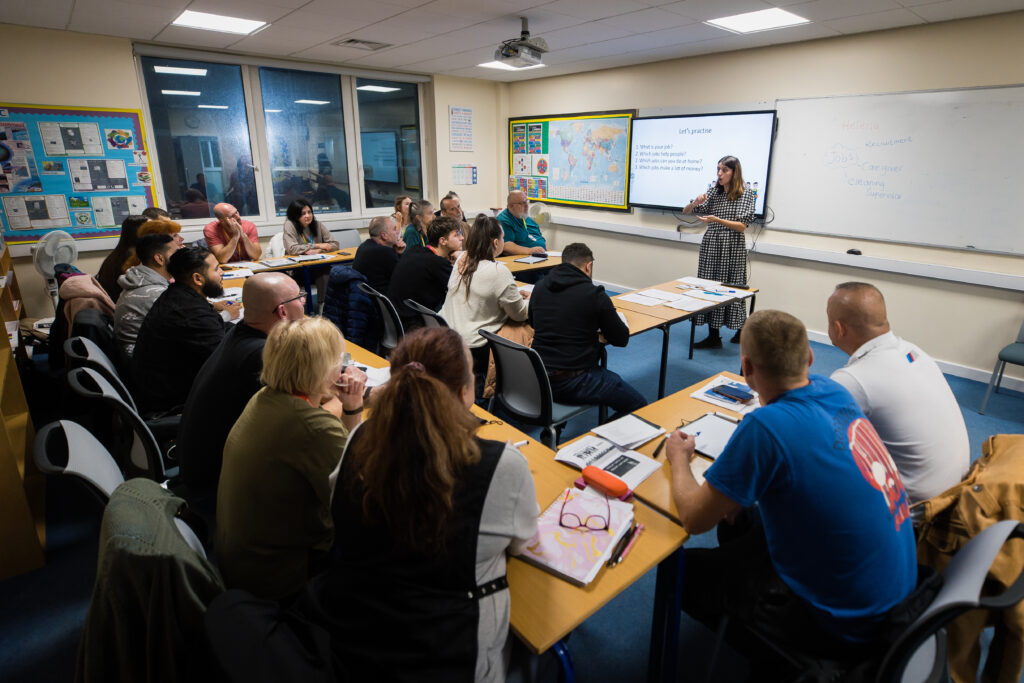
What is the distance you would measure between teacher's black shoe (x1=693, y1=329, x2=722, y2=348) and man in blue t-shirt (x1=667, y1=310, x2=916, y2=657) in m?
3.70

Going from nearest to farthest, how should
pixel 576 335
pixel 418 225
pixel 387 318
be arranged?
pixel 576 335 → pixel 387 318 → pixel 418 225

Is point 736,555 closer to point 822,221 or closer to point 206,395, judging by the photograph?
point 206,395

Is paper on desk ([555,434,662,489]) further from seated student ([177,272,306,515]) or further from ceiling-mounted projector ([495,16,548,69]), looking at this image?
ceiling-mounted projector ([495,16,548,69])

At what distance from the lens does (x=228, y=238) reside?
5316mm

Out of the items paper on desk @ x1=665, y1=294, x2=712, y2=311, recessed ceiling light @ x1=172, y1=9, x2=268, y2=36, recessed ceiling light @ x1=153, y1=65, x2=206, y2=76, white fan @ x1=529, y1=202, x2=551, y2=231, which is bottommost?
paper on desk @ x1=665, y1=294, x2=712, y2=311

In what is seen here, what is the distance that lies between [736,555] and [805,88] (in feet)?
15.4

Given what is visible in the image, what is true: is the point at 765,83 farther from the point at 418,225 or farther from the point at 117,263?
the point at 117,263

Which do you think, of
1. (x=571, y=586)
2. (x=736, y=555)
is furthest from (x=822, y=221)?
(x=571, y=586)

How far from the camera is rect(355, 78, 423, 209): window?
6938 millimetres

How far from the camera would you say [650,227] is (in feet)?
20.9

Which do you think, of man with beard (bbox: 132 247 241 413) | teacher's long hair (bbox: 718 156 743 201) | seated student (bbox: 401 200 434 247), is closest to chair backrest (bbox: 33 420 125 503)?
man with beard (bbox: 132 247 241 413)

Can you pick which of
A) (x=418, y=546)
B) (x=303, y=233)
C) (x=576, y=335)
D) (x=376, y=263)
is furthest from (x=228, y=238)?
(x=418, y=546)

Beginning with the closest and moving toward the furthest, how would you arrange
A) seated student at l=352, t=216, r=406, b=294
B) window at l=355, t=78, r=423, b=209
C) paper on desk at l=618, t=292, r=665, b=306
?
paper on desk at l=618, t=292, r=665, b=306
seated student at l=352, t=216, r=406, b=294
window at l=355, t=78, r=423, b=209

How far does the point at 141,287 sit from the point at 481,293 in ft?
6.06
